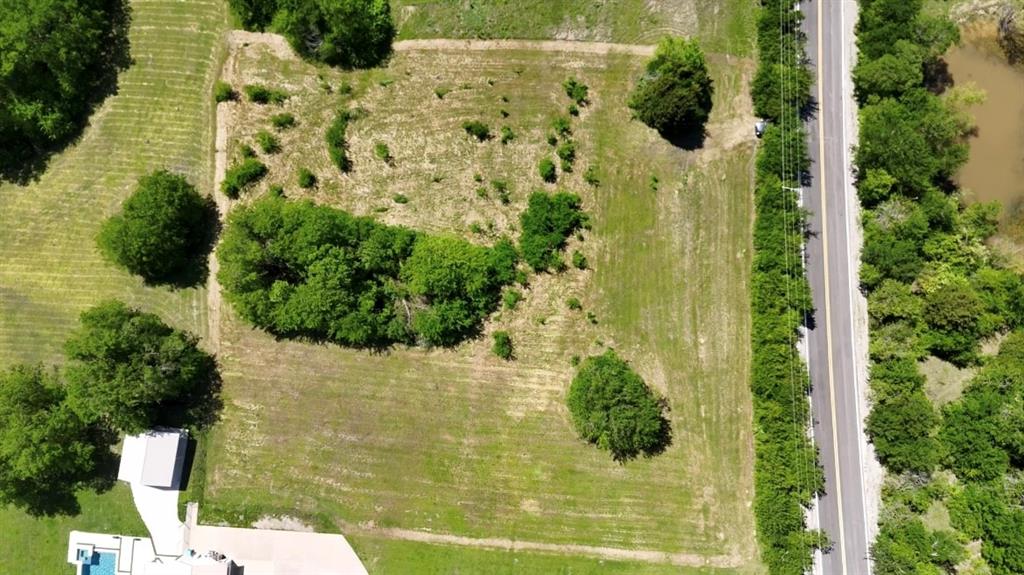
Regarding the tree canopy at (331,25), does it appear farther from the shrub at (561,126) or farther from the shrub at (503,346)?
the shrub at (503,346)

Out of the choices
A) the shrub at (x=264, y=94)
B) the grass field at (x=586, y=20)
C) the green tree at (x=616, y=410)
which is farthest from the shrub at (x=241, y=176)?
the green tree at (x=616, y=410)

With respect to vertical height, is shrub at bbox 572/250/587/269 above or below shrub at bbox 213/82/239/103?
below

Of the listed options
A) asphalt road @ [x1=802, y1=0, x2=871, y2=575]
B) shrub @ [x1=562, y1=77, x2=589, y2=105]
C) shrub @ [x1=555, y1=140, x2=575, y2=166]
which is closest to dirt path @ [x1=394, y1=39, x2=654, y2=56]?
shrub @ [x1=562, y1=77, x2=589, y2=105]

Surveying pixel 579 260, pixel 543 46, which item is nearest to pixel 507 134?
pixel 543 46

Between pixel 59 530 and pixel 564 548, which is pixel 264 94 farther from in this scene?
pixel 564 548

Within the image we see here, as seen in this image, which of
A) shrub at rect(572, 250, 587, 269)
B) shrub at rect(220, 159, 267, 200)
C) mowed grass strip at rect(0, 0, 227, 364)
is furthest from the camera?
mowed grass strip at rect(0, 0, 227, 364)

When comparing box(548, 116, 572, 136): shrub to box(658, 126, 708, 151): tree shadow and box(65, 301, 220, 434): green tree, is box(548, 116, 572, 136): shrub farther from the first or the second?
box(65, 301, 220, 434): green tree

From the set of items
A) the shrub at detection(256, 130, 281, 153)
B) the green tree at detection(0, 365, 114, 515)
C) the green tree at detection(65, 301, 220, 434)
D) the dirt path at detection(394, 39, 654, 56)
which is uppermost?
the dirt path at detection(394, 39, 654, 56)
